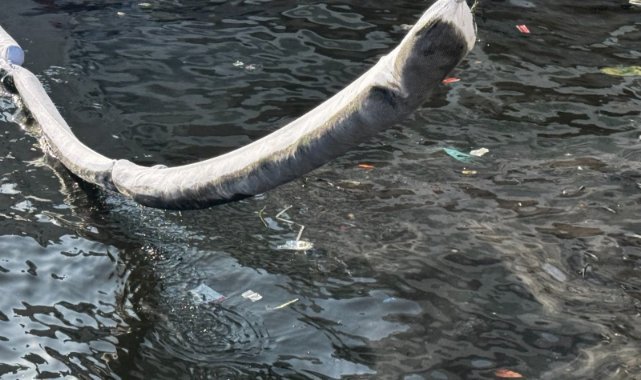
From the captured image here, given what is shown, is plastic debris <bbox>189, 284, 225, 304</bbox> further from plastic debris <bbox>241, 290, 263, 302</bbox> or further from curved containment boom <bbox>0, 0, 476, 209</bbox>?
curved containment boom <bbox>0, 0, 476, 209</bbox>

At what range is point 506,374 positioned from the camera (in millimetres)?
3580

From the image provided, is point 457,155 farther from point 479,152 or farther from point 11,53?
point 11,53

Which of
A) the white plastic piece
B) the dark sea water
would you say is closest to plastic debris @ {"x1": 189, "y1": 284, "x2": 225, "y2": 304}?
the dark sea water

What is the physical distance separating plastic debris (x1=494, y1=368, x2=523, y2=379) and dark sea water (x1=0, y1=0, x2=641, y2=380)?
39 millimetres

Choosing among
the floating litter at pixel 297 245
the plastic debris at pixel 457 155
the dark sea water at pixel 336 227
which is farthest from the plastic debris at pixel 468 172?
the floating litter at pixel 297 245

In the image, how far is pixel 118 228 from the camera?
489 cm

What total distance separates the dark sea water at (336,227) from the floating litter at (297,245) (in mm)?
70

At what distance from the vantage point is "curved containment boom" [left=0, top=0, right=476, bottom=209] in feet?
8.28

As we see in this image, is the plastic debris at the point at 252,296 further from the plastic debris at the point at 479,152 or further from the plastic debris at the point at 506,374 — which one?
the plastic debris at the point at 479,152

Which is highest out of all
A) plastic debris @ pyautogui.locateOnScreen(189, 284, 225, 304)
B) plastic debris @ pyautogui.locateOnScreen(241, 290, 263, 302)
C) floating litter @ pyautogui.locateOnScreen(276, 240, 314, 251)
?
floating litter @ pyautogui.locateOnScreen(276, 240, 314, 251)

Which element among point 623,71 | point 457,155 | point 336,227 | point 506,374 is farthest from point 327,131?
point 623,71

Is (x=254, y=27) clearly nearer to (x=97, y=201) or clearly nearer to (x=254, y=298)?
(x=97, y=201)

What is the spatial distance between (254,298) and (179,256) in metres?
0.60

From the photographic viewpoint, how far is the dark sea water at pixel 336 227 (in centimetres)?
381
